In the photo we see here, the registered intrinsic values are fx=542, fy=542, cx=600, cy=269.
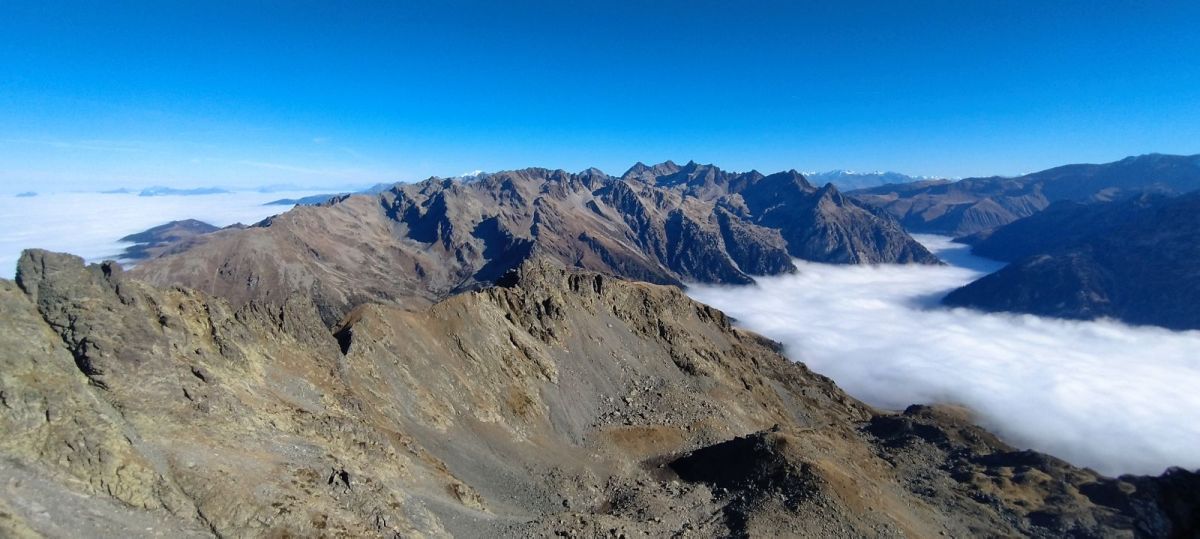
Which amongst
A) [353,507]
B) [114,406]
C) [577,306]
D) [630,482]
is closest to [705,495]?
[630,482]

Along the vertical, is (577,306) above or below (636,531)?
above

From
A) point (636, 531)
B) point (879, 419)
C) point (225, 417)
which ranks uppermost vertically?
point (225, 417)

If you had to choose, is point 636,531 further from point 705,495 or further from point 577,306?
point 577,306

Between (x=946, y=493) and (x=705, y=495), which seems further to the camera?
(x=946, y=493)

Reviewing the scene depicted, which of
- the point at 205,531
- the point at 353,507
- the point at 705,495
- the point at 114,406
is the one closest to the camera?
the point at 205,531

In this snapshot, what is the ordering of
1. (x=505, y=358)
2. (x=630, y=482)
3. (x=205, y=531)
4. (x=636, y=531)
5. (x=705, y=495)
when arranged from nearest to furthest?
(x=205, y=531) < (x=636, y=531) < (x=705, y=495) < (x=630, y=482) < (x=505, y=358)

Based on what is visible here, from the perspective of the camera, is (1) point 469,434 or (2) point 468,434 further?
(1) point 469,434

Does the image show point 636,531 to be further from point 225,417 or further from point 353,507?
point 225,417
